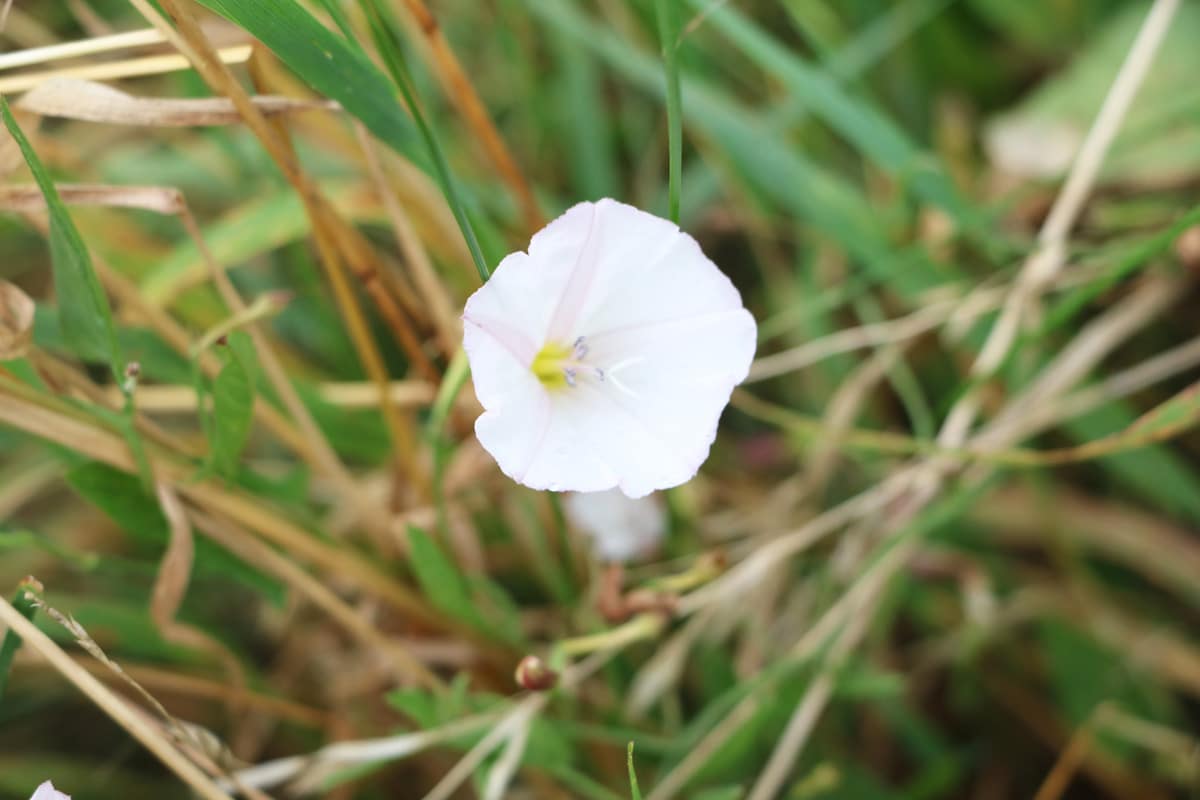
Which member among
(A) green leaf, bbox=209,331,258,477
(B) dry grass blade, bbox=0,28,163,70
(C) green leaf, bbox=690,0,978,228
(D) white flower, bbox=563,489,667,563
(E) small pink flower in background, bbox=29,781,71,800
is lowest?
(E) small pink flower in background, bbox=29,781,71,800

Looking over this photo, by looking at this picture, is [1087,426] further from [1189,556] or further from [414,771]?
[414,771]

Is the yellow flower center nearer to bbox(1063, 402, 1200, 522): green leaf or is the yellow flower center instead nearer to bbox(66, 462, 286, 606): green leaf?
bbox(66, 462, 286, 606): green leaf

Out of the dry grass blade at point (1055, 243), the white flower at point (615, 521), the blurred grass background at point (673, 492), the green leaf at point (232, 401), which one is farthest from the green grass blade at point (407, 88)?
the dry grass blade at point (1055, 243)

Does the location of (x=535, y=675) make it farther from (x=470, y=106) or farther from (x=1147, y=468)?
(x=1147, y=468)

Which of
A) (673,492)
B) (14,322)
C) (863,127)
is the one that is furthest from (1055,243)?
(14,322)

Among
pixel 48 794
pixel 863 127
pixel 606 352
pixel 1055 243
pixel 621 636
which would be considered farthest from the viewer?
pixel 863 127

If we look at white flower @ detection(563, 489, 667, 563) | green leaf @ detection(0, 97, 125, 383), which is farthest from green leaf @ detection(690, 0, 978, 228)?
green leaf @ detection(0, 97, 125, 383)

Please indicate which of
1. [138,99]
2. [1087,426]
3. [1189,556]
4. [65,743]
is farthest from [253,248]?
[1189,556]
